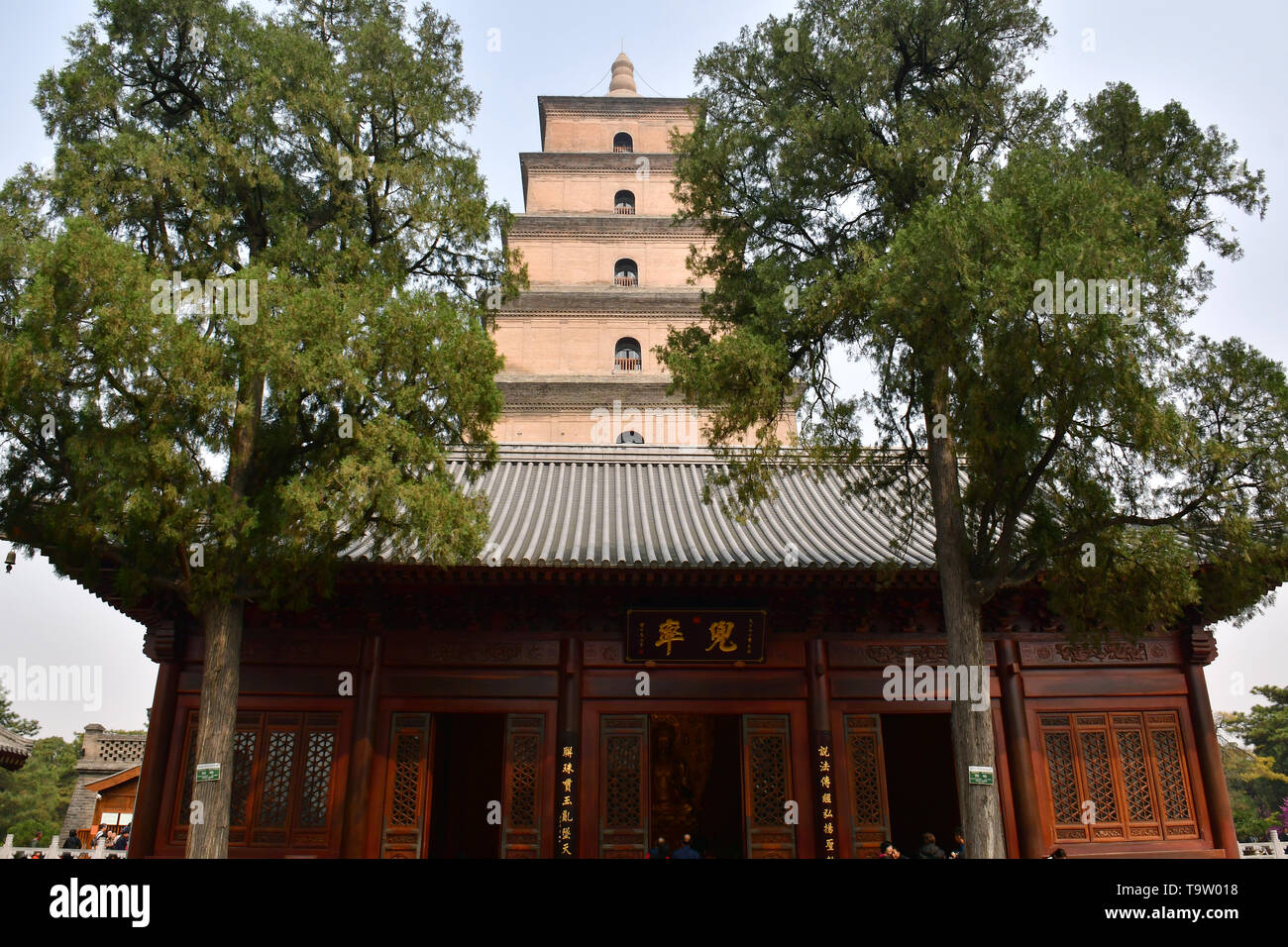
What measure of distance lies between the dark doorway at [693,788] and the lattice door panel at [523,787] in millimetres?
4520

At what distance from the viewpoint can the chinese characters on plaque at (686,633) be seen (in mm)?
8750

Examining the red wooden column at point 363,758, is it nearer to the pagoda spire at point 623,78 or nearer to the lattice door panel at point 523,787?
the lattice door panel at point 523,787

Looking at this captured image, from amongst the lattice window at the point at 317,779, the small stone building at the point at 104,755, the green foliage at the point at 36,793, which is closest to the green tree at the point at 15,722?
the green foliage at the point at 36,793

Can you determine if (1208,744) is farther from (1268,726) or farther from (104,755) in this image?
A: (1268,726)

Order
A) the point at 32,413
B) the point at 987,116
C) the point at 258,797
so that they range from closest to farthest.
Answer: the point at 32,413 → the point at 987,116 → the point at 258,797

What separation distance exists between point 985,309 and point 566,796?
574 cm

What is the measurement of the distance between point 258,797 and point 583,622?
137 inches

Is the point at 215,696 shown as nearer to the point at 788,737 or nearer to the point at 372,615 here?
the point at 372,615

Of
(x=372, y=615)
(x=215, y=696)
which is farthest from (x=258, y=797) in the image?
(x=215, y=696)

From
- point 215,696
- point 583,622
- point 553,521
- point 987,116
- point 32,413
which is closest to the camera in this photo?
point 32,413

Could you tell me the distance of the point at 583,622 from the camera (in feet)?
29.3

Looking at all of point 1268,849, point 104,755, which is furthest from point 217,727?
point 104,755

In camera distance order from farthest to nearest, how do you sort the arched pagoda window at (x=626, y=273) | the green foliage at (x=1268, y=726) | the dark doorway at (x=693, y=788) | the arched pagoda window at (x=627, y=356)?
1. the green foliage at (x=1268, y=726)
2. the arched pagoda window at (x=626, y=273)
3. the arched pagoda window at (x=627, y=356)
4. the dark doorway at (x=693, y=788)

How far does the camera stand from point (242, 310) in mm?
6156
